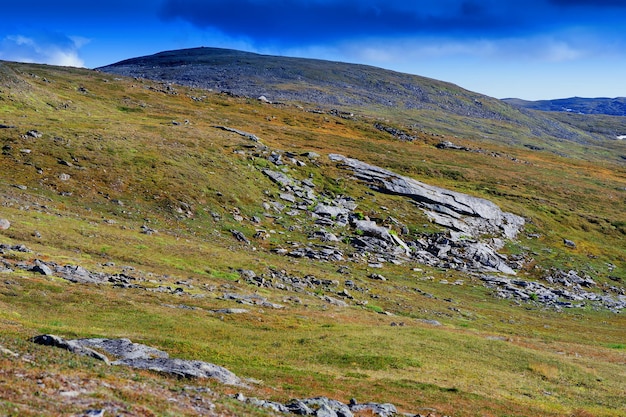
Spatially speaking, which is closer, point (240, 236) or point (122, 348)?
point (122, 348)

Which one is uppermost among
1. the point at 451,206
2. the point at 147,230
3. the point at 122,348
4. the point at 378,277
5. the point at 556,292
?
the point at 451,206

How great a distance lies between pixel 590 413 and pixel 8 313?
36.2m

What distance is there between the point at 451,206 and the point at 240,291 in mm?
62295

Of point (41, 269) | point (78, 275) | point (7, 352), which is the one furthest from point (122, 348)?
point (78, 275)

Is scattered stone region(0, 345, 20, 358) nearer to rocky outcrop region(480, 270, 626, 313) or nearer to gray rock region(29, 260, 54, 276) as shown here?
gray rock region(29, 260, 54, 276)

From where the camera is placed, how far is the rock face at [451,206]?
98.1 meters

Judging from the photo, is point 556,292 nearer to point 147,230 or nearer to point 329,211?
point 329,211

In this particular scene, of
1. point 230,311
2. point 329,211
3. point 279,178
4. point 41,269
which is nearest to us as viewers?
point 41,269

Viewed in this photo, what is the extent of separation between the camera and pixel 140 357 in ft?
87.8

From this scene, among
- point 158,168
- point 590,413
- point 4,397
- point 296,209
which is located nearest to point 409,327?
point 590,413

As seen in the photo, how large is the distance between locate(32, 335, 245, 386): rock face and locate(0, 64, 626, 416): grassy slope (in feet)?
3.85

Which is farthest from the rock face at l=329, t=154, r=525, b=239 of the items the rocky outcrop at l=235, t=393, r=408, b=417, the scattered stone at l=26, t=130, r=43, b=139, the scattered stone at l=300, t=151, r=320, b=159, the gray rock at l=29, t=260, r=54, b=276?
the rocky outcrop at l=235, t=393, r=408, b=417

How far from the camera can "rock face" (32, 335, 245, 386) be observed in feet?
81.4

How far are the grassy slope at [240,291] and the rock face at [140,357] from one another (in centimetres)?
117
